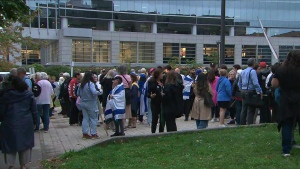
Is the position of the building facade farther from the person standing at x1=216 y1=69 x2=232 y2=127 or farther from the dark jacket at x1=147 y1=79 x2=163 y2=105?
the dark jacket at x1=147 y1=79 x2=163 y2=105

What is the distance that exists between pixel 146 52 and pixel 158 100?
171ft

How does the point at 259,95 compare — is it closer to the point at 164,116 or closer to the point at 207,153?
the point at 164,116

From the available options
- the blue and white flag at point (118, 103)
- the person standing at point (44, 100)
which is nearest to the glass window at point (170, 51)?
the person standing at point (44, 100)

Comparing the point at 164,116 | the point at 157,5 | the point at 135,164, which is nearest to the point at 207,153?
the point at 135,164

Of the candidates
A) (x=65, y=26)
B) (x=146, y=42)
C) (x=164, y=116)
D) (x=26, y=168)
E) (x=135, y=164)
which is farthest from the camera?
(x=146, y=42)

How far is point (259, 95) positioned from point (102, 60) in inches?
1947

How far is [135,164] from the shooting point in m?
6.90

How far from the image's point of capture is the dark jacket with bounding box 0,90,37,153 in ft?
23.4

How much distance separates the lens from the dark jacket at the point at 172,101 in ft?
31.3

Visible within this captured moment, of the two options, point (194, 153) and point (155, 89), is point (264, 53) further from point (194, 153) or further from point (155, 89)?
point (194, 153)

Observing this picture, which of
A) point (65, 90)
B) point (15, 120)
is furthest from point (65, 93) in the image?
point (15, 120)

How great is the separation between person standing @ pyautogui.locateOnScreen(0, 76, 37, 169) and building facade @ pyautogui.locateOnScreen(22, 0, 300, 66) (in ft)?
160

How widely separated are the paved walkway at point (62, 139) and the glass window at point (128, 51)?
4489 cm

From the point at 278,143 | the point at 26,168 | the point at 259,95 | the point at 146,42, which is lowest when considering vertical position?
the point at 26,168
